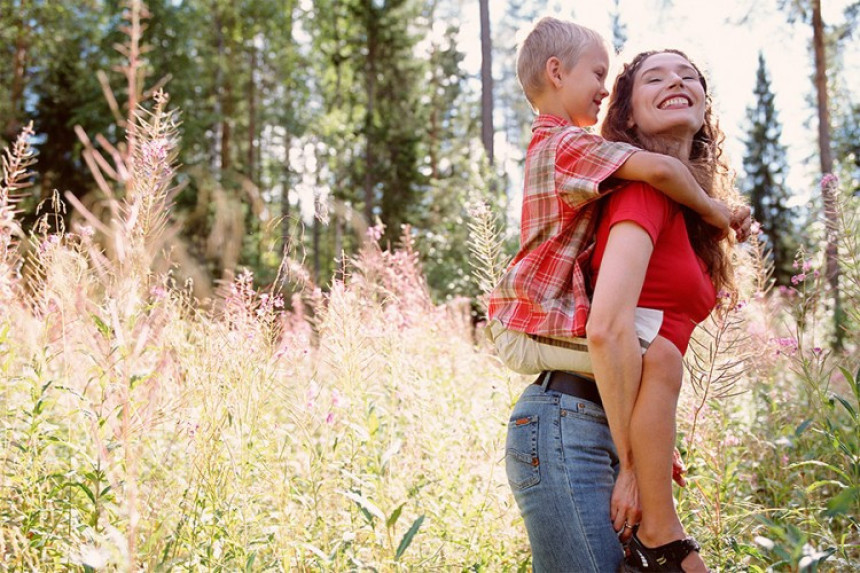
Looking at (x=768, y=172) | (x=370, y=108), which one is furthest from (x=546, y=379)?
(x=768, y=172)

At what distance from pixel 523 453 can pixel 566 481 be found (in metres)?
0.12

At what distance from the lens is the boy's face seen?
174 centimetres

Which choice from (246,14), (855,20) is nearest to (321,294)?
(855,20)

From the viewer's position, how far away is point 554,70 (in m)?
1.75

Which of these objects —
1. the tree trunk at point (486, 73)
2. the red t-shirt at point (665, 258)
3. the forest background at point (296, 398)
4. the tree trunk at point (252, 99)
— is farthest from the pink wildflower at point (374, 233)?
the tree trunk at point (252, 99)

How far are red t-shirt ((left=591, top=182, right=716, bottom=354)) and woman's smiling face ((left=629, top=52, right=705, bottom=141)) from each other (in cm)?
25

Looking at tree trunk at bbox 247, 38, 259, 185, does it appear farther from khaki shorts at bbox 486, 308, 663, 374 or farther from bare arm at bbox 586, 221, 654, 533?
bare arm at bbox 586, 221, 654, 533

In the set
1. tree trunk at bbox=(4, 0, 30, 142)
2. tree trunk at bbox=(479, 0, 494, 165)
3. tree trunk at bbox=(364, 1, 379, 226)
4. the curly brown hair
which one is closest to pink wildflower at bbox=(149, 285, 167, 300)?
the curly brown hair

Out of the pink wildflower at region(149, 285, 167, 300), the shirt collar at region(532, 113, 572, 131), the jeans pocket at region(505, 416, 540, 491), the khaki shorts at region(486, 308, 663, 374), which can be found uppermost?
the shirt collar at region(532, 113, 572, 131)

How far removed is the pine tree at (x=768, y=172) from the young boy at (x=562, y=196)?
99.4ft

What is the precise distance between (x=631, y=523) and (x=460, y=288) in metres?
10.2

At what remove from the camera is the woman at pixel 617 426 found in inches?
57.2

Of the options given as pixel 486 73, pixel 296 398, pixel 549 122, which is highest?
pixel 486 73

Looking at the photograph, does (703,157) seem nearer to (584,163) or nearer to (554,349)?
(584,163)
